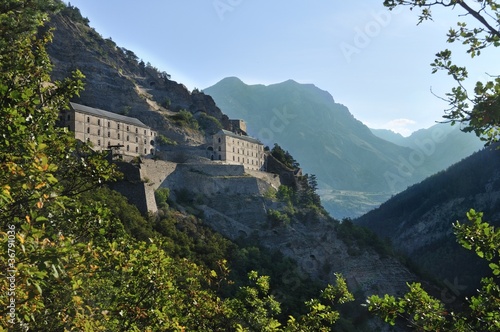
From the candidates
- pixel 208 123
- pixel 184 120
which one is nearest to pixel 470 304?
pixel 184 120

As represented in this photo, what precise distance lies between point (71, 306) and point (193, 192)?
71.4 m

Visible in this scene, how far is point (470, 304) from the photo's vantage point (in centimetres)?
926

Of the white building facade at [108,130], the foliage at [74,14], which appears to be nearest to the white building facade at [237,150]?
the white building facade at [108,130]

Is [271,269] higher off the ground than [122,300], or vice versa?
[122,300]

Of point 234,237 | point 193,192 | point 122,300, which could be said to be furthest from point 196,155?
point 122,300

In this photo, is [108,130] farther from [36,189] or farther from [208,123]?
[36,189]

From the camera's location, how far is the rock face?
352 ft

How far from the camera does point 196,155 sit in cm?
9575

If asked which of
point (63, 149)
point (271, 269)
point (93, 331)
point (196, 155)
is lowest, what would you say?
point (271, 269)

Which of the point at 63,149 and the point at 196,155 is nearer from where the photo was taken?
the point at 63,149

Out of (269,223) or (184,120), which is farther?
(184,120)

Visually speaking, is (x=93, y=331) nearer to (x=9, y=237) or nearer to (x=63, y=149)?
(x=9, y=237)

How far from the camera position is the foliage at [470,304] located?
9.16 meters

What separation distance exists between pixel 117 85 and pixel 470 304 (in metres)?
112
